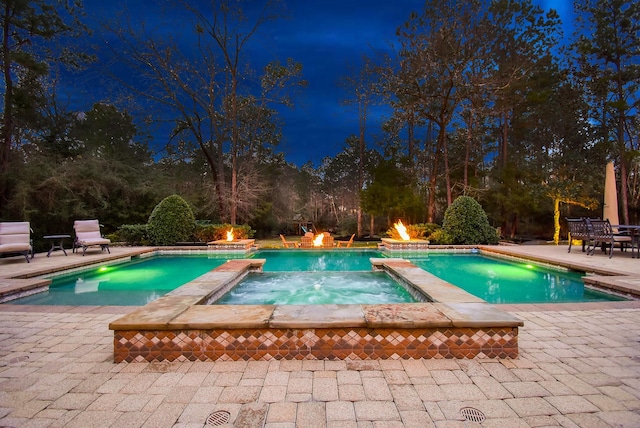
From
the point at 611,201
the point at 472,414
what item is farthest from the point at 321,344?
the point at 611,201

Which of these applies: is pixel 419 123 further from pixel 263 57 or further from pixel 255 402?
pixel 255 402

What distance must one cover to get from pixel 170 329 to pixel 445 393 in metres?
1.96

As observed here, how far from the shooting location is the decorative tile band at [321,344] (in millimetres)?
2502

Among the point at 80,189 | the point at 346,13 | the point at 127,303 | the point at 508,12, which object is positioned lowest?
the point at 127,303

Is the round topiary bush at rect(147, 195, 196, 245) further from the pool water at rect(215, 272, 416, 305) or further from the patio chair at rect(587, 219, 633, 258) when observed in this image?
the patio chair at rect(587, 219, 633, 258)

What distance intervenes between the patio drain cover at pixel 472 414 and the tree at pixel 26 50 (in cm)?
1449

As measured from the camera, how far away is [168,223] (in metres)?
11.3

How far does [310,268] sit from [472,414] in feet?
22.3

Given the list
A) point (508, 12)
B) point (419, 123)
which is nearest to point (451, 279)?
point (419, 123)

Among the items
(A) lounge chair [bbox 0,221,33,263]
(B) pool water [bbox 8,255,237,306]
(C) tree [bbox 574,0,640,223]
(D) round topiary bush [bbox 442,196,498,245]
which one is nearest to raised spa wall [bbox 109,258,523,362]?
(B) pool water [bbox 8,255,237,306]

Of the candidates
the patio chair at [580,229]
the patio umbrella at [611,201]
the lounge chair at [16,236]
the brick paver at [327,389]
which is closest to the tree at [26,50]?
the lounge chair at [16,236]

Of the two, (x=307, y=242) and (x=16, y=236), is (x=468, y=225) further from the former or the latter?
(x=16, y=236)

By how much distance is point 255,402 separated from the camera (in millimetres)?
1905

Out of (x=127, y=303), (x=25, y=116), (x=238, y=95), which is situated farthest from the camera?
(x=238, y=95)
